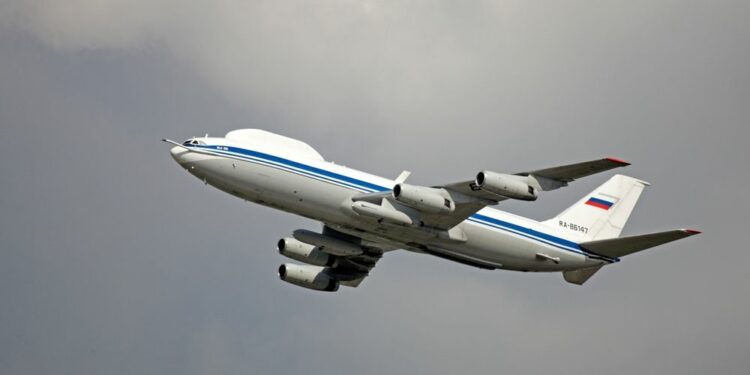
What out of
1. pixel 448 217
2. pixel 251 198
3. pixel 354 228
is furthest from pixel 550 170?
pixel 251 198

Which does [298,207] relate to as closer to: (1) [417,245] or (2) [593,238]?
(1) [417,245]

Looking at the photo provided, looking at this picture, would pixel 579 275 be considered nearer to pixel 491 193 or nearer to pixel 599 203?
pixel 599 203

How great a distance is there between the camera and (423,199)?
5544cm

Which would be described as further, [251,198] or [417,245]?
[417,245]

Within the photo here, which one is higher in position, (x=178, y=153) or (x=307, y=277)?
(x=178, y=153)

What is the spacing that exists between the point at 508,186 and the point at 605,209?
13.6m

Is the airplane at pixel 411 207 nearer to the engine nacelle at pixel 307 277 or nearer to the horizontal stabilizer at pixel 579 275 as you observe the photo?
the horizontal stabilizer at pixel 579 275

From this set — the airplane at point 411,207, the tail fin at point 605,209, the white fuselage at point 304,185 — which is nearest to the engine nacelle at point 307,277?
the airplane at point 411,207

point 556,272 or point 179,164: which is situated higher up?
point 179,164

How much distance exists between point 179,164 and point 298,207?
638cm

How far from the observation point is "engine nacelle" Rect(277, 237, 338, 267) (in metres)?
64.4

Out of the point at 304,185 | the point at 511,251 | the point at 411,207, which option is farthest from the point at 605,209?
the point at 304,185

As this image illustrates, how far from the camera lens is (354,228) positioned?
57344 millimetres

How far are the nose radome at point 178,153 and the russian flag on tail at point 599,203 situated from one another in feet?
76.7
